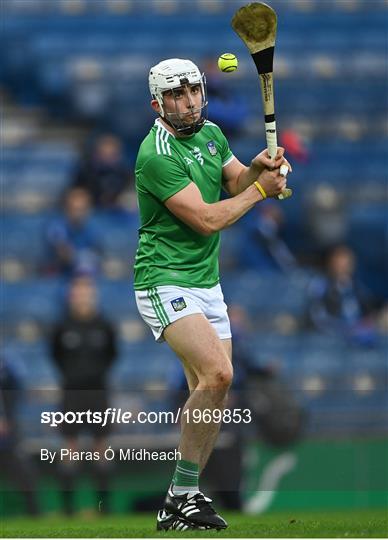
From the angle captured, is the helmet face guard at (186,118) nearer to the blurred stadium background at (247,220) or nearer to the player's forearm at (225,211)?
the player's forearm at (225,211)

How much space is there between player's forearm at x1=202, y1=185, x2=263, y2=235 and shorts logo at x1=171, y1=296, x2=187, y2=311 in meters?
0.36

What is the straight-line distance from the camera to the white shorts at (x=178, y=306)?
253 inches

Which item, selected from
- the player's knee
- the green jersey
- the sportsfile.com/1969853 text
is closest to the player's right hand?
the green jersey

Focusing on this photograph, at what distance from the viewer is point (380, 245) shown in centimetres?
1440

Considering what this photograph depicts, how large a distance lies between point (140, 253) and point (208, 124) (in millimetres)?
756

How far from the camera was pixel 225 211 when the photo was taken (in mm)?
6301

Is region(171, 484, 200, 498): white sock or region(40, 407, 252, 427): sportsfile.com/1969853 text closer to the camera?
region(171, 484, 200, 498): white sock

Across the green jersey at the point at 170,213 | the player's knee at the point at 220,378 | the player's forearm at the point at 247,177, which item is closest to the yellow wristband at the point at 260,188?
the player's forearm at the point at 247,177

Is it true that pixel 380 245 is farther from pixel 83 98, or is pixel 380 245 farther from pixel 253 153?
pixel 83 98

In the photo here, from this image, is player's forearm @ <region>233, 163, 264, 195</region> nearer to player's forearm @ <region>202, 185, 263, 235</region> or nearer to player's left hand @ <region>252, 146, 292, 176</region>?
player's left hand @ <region>252, 146, 292, 176</region>

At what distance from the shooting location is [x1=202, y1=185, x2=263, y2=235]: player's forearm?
248 inches

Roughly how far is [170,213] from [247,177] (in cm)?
46

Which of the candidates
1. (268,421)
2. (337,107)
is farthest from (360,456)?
(337,107)

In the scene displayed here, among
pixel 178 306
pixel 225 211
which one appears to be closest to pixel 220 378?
pixel 178 306
